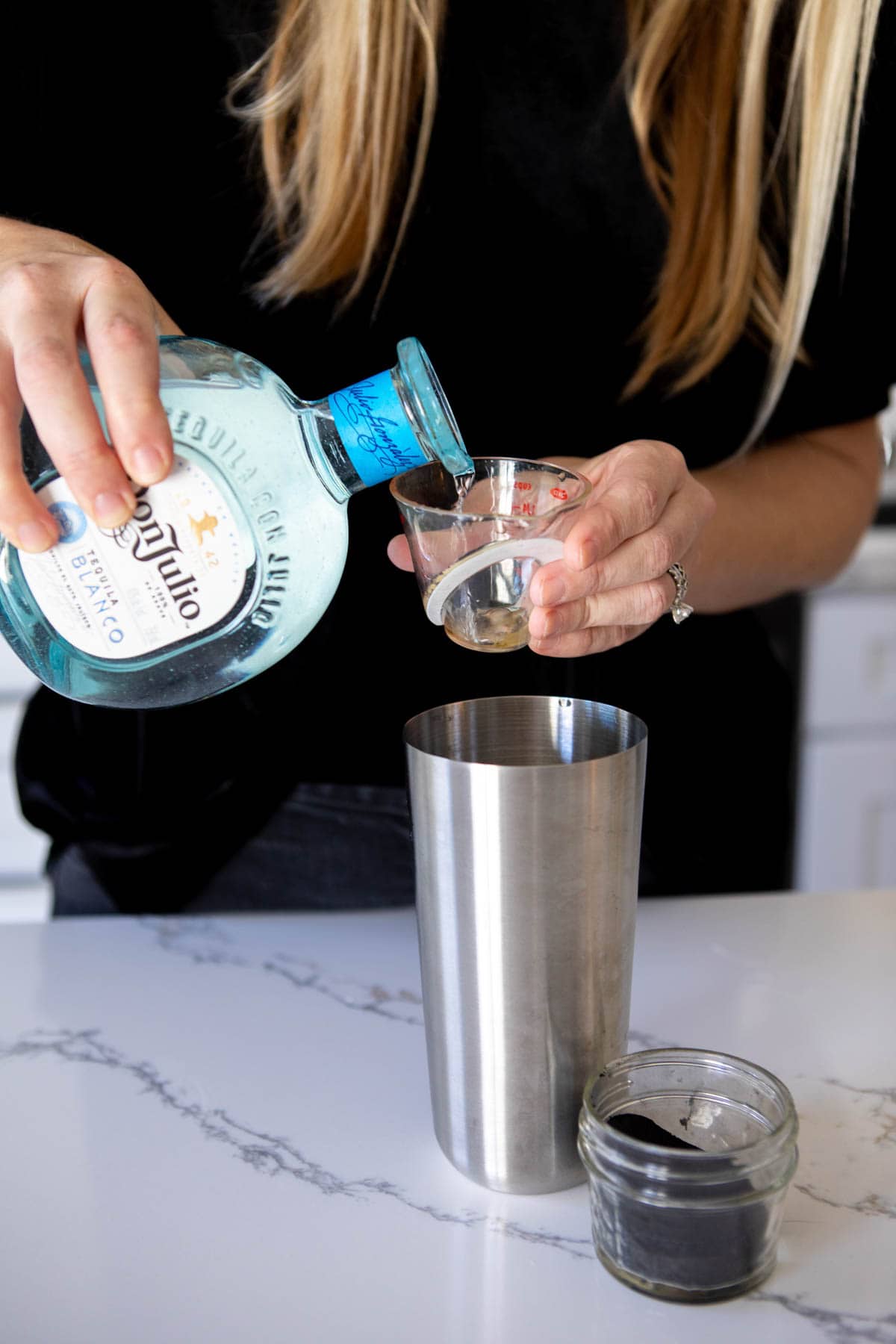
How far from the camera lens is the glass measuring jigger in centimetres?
60

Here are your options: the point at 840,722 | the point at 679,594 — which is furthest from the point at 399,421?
the point at 840,722

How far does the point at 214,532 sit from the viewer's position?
0.58 m

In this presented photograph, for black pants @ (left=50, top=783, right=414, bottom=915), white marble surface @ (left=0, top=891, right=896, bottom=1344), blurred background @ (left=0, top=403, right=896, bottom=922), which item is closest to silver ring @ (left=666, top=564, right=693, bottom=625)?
white marble surface @ (left=0, top=891, right=896, bottom=1344)

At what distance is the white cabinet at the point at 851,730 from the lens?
1.93 metres

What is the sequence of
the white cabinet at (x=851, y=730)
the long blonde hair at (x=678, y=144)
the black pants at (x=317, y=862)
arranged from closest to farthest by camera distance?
1. the long blonde hair at (x=678, y=144)
2. the black pants at (x=317, y=862)
3. the white cabinet at (x=851, y=730)

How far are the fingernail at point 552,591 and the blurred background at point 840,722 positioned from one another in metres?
1.38

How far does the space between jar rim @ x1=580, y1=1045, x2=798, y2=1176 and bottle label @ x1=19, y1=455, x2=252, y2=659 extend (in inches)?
10.9

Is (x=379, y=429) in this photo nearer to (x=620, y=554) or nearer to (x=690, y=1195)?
(x=620, y=554)

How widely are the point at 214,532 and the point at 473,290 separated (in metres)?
0.50

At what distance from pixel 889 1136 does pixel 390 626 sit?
54cm

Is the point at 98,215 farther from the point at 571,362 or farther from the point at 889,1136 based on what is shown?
the point at 889,1136

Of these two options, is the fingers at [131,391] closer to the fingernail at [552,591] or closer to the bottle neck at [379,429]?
the bottle neck at [379,429]

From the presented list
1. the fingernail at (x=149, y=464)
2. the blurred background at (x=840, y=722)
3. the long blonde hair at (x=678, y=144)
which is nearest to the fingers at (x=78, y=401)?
the fingernail at (x=149, y=464)

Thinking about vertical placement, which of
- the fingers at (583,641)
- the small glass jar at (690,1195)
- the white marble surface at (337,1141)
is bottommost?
the white marble surface at (337,1141)
